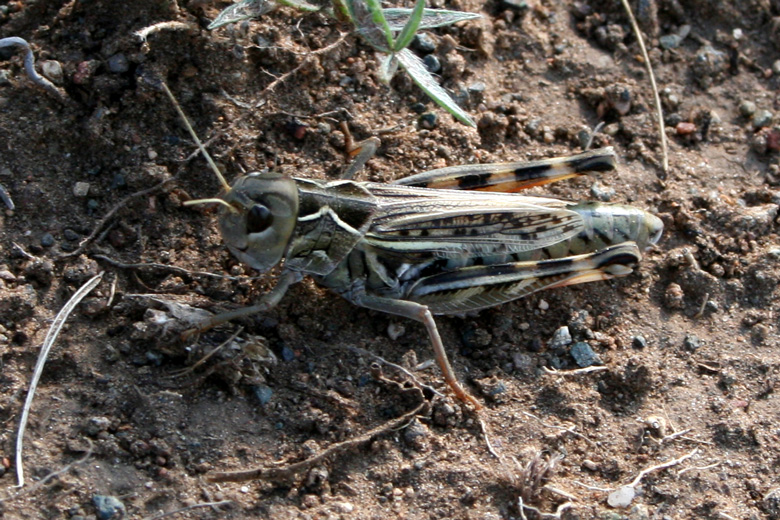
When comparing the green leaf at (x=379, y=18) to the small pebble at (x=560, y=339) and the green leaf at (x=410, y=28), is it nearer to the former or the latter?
the green leaf at (x=410, y=28)

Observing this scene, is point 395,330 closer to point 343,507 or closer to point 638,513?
point 343,507

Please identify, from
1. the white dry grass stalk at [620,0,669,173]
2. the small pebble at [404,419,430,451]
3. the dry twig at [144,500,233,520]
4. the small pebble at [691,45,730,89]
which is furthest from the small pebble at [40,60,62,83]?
the small pebble at [691,45,730,89]

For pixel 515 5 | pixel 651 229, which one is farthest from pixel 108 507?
pixel 515 5

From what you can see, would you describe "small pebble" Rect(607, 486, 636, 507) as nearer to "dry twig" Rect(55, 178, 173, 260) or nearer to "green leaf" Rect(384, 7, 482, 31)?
"green leaf" Rect(384, 7, 482, 31)

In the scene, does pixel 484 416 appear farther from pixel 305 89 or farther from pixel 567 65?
pixel 567 65

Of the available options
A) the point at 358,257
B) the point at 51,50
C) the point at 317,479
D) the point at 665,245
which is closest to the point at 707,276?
the point at 665,245

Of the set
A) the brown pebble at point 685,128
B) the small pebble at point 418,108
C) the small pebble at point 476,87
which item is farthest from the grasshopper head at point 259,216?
the brown pebble at point 685,128
